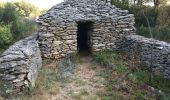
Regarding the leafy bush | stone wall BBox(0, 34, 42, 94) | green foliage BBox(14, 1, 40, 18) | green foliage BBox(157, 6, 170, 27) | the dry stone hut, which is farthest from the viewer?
green foliage BBox(14, 1, 40, 18)

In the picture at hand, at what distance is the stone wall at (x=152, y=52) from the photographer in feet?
32.3

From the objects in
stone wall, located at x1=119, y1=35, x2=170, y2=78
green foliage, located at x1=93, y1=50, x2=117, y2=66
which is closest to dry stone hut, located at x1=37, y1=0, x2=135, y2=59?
green foliage, located at x1=93, y1=50, x2=117, y2=66

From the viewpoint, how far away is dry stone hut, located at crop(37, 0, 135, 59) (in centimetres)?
1216

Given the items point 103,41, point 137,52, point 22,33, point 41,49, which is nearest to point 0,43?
point 22,33

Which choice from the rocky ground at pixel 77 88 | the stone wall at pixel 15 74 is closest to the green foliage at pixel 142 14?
the rocky ground at pixel 77 88

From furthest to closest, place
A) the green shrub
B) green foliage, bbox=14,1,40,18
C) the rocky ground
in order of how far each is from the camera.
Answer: green foliage, bbox=14,1,40,18, the green shrub, the rocky ground

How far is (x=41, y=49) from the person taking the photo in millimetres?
12086

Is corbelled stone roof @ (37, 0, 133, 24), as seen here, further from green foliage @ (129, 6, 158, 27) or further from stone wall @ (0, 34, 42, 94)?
green foliage @ (129, 6, 158, 27)

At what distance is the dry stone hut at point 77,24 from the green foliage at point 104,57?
0.90 ft

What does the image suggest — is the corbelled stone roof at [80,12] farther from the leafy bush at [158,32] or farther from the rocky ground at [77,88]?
the leafy bush at [158,32]

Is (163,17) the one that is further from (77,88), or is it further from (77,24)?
(77,88)

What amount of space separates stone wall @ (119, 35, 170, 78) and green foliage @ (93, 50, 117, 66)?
2.22ft

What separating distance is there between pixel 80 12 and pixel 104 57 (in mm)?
2062

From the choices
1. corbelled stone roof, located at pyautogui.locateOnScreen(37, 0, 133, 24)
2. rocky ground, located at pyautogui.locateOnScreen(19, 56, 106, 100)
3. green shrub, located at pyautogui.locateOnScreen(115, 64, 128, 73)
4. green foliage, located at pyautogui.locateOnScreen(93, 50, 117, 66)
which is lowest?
rocky ground, located at pyautogui.locateOnScreen(19, 56, 106, 100)
